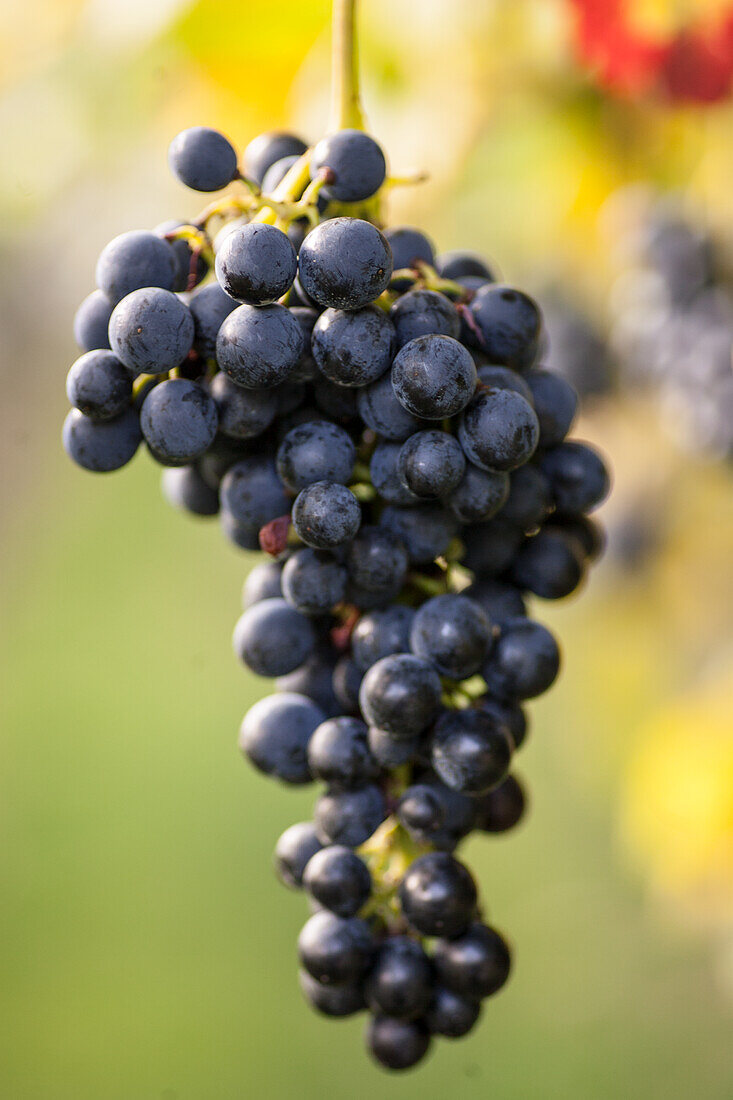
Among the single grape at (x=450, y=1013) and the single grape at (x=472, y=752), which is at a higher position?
the single grape at (x=472, y=752)

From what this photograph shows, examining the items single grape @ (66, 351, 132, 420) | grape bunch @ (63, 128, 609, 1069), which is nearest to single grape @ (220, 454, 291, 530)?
grape bunch @ (63, 128, 609, 1069)

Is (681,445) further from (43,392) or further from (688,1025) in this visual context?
(43,392)

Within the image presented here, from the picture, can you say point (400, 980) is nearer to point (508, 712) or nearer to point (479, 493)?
point (508, 712)

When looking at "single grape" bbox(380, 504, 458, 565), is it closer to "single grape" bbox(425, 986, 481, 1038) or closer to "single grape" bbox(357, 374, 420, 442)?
"single grape" bbox(357, 374, 420, 442)

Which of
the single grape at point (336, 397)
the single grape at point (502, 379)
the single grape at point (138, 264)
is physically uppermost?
the single grape at point (502, 379)

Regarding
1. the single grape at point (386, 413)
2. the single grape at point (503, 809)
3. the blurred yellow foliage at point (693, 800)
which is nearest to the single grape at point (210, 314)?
the single grape at point (386, 413)

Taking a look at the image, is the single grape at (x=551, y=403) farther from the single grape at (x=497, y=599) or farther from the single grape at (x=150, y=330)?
the single grape at (x=150, y=330)

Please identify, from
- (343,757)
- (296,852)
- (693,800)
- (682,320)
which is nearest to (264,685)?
(693,800)
